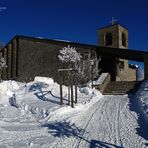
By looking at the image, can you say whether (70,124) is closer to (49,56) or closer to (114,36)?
(49,56)

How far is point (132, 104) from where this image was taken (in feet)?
53.7

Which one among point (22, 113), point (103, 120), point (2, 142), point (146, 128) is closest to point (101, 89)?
point (22, 113)

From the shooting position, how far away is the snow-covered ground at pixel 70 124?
8.92 metres

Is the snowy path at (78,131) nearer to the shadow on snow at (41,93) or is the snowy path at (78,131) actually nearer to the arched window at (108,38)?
the shadow on snow at (41,93)

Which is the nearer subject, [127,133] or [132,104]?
[127,133]

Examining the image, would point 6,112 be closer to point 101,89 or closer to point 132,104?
point 132,104

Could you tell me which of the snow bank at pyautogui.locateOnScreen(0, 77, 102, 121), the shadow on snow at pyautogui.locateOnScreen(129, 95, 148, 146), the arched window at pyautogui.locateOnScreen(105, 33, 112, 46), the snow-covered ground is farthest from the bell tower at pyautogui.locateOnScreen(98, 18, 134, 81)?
the shadow on snow at pyautogui.locateOnScreen(129, 95, 148, 146)

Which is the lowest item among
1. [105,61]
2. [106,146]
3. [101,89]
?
[106,146]

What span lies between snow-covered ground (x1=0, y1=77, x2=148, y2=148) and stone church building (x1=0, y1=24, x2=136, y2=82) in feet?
42.8

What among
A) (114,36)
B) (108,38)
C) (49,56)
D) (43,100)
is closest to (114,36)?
(114,36)

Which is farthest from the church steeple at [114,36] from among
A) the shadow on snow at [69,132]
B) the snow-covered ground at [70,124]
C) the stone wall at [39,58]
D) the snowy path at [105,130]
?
the shadow on snow at [69,132]

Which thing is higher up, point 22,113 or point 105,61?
point 105,61

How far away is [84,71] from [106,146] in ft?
58.1

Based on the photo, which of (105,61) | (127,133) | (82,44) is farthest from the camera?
(105,61)
